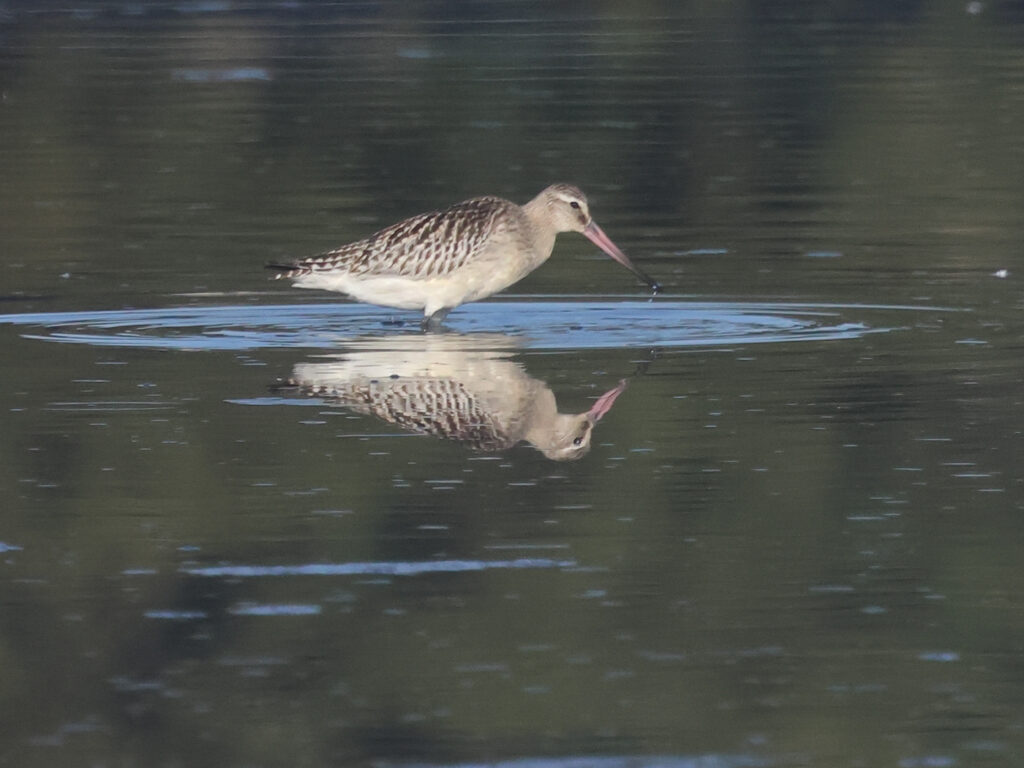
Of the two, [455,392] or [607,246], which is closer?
[455,392]

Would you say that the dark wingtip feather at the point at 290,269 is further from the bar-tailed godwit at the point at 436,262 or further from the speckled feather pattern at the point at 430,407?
the speckled feather pattern at the point at 430,407

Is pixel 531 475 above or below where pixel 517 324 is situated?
below

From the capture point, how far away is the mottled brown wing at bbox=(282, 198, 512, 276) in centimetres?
1462

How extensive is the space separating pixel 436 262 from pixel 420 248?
196 mm

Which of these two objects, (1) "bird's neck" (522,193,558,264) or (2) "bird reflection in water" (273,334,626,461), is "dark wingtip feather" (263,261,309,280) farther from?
(1) "bird's neck" (522,193,558,264)

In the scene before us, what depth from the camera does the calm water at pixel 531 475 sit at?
23.1ft

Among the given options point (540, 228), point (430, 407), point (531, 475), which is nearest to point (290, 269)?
point (540, 228)

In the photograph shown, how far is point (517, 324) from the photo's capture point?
47.4 feet

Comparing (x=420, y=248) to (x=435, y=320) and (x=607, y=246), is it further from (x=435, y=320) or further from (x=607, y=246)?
(x=607, y=246)

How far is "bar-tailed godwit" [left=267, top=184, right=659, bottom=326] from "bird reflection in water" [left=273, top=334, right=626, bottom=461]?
698 millimetres

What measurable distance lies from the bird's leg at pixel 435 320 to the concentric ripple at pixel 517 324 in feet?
0.26

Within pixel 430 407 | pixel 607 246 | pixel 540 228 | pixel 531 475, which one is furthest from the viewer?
pixel 607 246

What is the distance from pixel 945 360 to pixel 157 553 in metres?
4.97

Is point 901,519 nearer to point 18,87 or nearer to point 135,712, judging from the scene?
point 135,712
